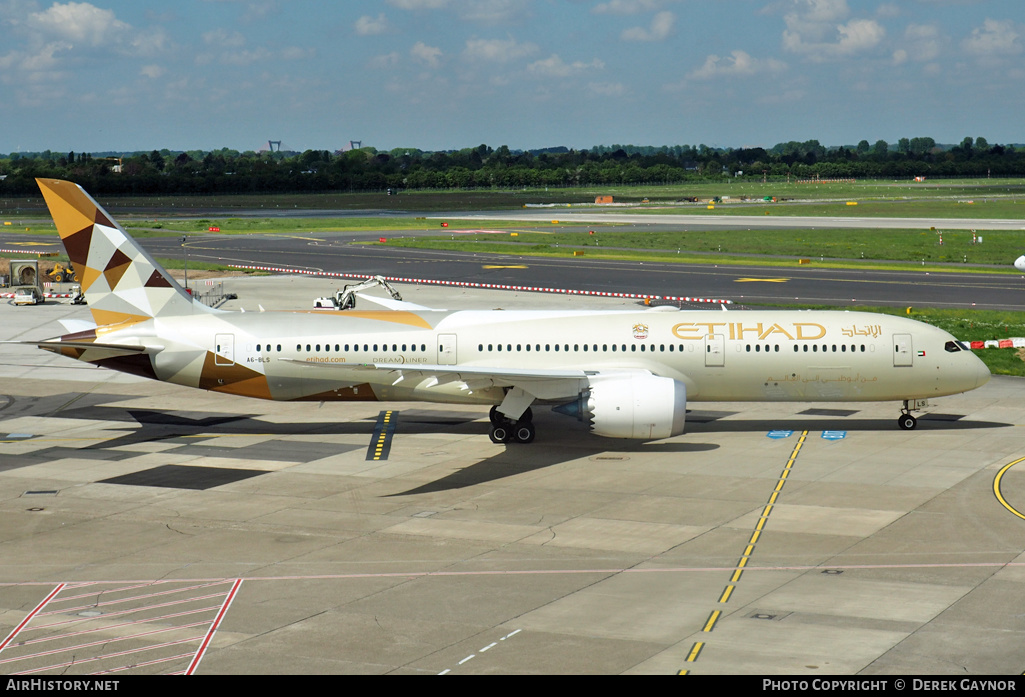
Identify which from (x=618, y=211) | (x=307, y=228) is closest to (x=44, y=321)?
(x=307, y=228)

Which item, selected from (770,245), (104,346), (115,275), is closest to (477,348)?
(104,346)

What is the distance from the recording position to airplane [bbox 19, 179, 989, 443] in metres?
40.7

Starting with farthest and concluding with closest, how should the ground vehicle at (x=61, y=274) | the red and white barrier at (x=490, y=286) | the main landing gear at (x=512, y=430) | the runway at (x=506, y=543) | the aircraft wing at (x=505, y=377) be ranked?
the ground vehicle at (x=61, y=274) → the red and white barrier at (x=490, y=286) → the main landing gear at (x=512, y=430) → the aircraft wing at (x=505, y=377) → the runway at (x=506, y=543)

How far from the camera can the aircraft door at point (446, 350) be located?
41438 millimetres

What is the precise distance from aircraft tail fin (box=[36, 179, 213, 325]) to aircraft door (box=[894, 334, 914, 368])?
2649cm

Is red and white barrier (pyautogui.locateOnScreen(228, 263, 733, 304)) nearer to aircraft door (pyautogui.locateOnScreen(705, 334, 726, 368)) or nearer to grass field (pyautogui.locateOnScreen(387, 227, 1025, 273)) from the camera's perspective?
grass field (pyautogui.locateOnScreen(387, 227, 1025, 273))

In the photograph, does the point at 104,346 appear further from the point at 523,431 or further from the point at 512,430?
the point at 523,431

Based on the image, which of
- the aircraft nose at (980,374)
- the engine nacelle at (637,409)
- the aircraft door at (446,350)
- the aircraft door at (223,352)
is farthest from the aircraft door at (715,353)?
the aircraft door at (223,352)

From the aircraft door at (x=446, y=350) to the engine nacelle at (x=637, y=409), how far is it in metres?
6.39

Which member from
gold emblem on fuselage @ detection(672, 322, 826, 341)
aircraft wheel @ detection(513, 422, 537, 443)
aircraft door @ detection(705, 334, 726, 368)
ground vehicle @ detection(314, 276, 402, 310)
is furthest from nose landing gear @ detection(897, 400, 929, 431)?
ground vehicle @ detection(314, 276, 402, 310)

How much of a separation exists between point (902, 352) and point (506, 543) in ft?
64.1

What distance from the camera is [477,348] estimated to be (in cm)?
4141

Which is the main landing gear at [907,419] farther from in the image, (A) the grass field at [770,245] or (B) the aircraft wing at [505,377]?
(A) the grass field at [770,245]

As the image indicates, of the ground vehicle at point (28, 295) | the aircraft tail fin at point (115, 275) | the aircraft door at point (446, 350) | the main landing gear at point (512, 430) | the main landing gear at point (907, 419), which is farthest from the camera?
the ground vehicle at point (28, 295)
